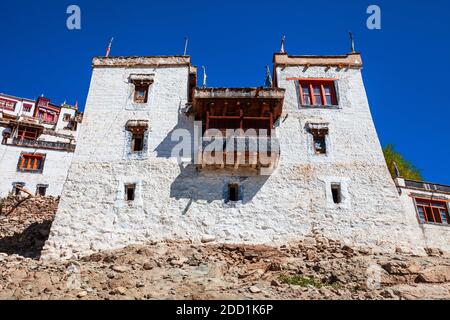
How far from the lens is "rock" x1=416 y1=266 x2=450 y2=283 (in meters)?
15.0

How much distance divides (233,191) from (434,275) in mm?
9763

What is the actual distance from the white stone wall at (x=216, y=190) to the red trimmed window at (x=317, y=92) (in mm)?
579

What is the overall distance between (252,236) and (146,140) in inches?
Answer: 310

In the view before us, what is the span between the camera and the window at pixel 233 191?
19891mm

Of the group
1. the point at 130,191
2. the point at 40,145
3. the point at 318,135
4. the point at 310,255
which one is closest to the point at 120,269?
the point at 130,191

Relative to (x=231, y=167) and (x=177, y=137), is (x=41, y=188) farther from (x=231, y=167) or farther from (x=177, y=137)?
(x=231, y=167)

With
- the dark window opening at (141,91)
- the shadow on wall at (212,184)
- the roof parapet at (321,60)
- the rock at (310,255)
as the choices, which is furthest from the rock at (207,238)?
the roof parapet at (321,60)

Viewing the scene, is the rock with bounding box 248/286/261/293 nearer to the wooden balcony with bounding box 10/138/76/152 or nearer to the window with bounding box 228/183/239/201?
the window with bounding box 228/183/239/201

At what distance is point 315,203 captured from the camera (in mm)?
19609

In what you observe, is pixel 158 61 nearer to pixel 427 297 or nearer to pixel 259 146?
pixel 259 146

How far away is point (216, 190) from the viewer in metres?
19.8

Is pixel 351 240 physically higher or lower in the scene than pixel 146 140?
lower

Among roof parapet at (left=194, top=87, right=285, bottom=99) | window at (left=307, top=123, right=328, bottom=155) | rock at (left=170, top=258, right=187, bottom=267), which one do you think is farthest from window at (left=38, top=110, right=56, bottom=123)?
rock at (left=170, top=258, right=187, bottom=267)

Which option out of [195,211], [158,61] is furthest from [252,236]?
[158,61]
